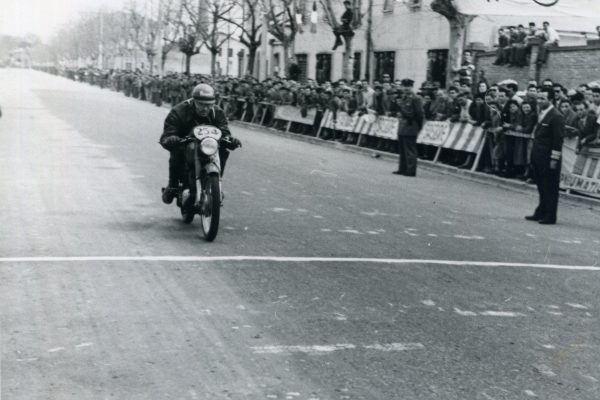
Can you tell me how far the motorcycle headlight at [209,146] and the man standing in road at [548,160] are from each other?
5.17 metres

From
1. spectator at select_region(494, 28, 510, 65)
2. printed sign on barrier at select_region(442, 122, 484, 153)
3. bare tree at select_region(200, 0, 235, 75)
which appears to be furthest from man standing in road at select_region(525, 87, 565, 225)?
bare tree at select_region(200, 0, 235, 75)


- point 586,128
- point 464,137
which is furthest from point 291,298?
point 464,137

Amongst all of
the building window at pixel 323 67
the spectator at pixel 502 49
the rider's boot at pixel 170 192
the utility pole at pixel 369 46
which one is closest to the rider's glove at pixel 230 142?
the rider's boot at pixel 170 192

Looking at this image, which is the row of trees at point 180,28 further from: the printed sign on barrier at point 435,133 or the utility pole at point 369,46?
the printed sign on barrier at point 435,133

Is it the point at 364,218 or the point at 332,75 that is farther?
the point at 332,75

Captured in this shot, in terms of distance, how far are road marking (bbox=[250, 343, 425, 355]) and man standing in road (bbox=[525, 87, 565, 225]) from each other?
23.8 feet

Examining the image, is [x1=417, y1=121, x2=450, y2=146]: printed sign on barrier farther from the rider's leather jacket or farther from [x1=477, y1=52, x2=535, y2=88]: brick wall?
the rider's leather jacket

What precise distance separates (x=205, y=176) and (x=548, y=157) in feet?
17.5

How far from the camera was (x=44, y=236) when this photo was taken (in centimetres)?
956

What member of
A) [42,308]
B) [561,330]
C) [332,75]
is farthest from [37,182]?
[332,75]

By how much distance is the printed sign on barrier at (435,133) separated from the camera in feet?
68.2

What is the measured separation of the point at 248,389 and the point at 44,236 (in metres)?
5.06

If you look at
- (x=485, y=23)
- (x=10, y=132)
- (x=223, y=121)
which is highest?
(x=485, y=23)

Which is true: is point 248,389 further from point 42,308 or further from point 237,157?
point 237,157
